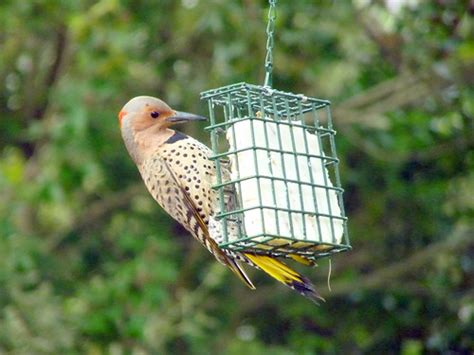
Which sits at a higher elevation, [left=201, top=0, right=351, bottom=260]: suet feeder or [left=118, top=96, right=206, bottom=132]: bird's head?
[left=118, top=96, right=206, bottom=132]: bird's head

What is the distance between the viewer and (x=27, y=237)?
1138 cm

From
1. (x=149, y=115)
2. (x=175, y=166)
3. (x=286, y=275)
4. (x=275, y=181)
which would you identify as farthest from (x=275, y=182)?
(x=149, y=115)

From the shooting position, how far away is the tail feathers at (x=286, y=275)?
699 centimetres

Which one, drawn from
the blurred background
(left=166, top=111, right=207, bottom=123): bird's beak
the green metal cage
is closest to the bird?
(left=166, top=111, right=207, bottom=123): bird's beak

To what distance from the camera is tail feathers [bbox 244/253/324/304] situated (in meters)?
6.99

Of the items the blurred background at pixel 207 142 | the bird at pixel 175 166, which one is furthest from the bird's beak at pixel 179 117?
the blurred background at pixel 207 142

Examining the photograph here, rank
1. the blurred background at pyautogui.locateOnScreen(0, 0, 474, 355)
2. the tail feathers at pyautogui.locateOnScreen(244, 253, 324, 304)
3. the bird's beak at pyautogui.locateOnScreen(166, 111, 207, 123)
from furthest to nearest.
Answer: the blurred background at pyautogui.locateOnScreen(0, 0, 474, 355) < the bird's beak at pyautogui.locateOnScreen(166, 111, 207, 123) < the tail feathers at pyautogui.locateOnScreen(244, 253, 324, 304)

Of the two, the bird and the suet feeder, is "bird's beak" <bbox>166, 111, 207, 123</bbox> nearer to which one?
the bird

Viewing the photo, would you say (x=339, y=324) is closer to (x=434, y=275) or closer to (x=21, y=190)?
(x=434, y=275)

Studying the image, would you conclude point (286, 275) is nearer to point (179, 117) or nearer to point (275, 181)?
point (275, 181)

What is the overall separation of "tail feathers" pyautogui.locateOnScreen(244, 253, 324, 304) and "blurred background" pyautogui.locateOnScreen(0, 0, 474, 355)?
11.4 feet

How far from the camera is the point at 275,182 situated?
6887 millimetres

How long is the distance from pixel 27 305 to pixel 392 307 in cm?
326

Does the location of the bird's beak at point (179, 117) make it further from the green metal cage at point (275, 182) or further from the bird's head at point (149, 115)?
the green metal cage at point (275, 182)
